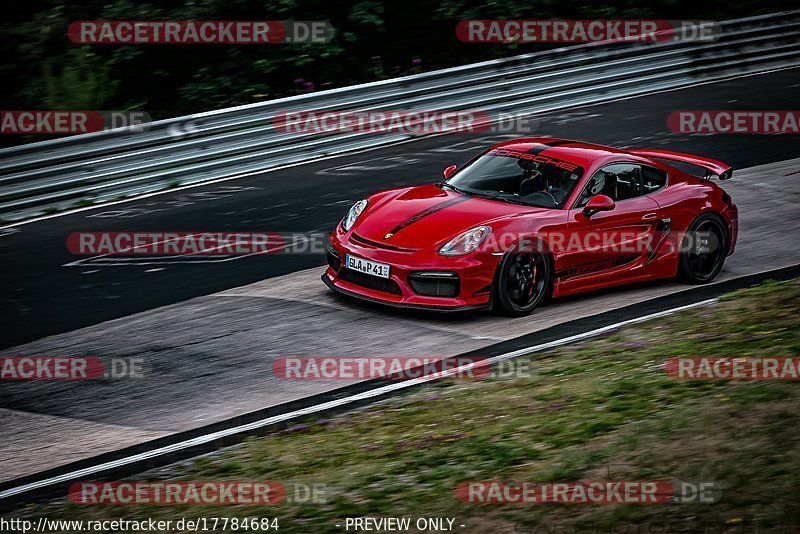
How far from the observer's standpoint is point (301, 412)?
23.2 feet

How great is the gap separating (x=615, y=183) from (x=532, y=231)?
1.30 meters

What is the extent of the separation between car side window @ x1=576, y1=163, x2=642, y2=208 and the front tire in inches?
29.5

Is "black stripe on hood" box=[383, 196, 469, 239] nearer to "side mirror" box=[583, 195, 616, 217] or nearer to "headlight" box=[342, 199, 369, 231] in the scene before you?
"headlight" box=[342, 199, 369, 231]

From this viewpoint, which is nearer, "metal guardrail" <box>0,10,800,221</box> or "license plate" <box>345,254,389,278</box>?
"license plate" <box>345,254,389,278</box>

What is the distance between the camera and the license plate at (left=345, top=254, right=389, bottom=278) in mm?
8859

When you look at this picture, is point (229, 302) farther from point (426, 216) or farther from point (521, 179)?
point (521, 179)

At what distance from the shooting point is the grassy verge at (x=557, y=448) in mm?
4934

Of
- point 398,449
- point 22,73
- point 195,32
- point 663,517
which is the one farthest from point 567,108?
point 663,517

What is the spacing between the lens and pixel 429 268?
8.70 metres

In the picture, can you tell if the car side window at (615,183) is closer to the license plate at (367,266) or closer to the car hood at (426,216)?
the car hood at (426,216)

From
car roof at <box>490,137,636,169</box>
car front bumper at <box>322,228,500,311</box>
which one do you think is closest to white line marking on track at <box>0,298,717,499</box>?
car front bumper at <box>322,228,500,311</box>

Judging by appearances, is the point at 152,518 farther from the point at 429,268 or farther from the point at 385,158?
the point at 385,158

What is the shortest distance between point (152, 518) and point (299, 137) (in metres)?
10.5

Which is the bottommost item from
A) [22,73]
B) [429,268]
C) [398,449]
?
[398,449]
